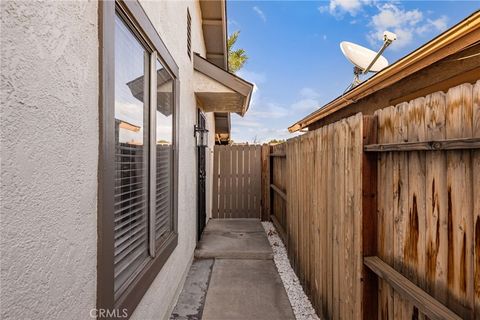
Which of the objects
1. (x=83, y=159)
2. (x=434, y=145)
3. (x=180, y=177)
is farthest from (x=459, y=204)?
(x=180, y=177)

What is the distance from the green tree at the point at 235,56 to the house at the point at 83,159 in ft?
53.2

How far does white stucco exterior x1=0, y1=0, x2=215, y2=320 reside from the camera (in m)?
0.91

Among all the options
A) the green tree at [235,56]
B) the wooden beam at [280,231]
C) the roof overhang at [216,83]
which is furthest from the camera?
the green tree at [235,56]

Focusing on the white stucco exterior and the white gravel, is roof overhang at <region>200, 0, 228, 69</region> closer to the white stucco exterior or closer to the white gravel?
the white gravel

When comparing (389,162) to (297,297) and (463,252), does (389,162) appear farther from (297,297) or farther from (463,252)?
(297,297)

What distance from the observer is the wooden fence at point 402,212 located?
1.24 meters

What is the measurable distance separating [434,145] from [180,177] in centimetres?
285

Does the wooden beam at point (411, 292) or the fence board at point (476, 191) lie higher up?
the fence board at point (476, 191)

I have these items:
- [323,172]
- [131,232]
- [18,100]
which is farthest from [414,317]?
[18,100]

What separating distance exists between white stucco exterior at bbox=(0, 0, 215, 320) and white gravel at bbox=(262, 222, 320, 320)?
2.44m

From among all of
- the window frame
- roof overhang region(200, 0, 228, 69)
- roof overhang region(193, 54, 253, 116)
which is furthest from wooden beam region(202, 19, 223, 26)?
the window frame

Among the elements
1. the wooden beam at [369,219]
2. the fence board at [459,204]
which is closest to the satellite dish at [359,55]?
the wooden beam at [369,219]

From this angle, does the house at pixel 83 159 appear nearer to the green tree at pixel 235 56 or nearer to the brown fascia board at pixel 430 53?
the brown fascia board at pixel 430 53

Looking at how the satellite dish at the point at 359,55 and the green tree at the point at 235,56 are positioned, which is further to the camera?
the green tree at the point at 235,56
